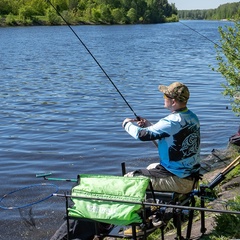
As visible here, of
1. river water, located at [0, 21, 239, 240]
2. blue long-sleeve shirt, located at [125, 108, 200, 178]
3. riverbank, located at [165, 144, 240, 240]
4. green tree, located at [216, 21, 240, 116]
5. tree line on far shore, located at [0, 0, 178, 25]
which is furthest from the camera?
tree line on far shore, located at [0, 0, 178, 25]

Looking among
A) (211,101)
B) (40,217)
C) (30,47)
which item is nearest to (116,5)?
(30,47)

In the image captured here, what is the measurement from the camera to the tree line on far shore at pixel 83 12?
101812mm

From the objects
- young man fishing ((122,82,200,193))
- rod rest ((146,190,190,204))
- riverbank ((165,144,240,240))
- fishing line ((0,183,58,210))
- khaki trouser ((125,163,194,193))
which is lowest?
fishing line ((0,183,58,210))

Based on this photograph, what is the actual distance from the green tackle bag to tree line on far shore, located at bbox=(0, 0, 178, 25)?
312ft

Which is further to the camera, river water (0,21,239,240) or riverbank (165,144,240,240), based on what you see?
river water (0,21,239,240)

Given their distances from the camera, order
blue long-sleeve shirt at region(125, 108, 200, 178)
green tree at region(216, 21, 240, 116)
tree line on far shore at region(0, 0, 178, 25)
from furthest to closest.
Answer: tree line on far shore at region(0, 0, 178, 25) < green tree at region(216, 21, 240, 116) < blue long-sleeve shirt at region(125, 108, 200, 178)

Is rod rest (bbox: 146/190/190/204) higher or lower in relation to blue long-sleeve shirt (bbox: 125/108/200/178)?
lower

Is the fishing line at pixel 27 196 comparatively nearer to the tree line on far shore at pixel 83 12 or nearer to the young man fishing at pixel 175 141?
the young man fishing at pixel 175 141

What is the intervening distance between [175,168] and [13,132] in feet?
32.4

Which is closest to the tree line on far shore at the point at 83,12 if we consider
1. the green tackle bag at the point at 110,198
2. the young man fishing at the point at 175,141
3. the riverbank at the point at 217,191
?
the riverbank at the point at 217,191

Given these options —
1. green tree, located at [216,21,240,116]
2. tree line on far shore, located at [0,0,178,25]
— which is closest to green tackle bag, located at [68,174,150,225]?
green tree, located at [216,21,240,116]

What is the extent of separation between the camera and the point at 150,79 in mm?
25859

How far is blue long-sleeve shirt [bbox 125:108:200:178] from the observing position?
5.11 metres

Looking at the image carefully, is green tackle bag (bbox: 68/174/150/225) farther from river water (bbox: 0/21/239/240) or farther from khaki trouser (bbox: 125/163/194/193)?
river water (bbox: 0/21/239/240)
